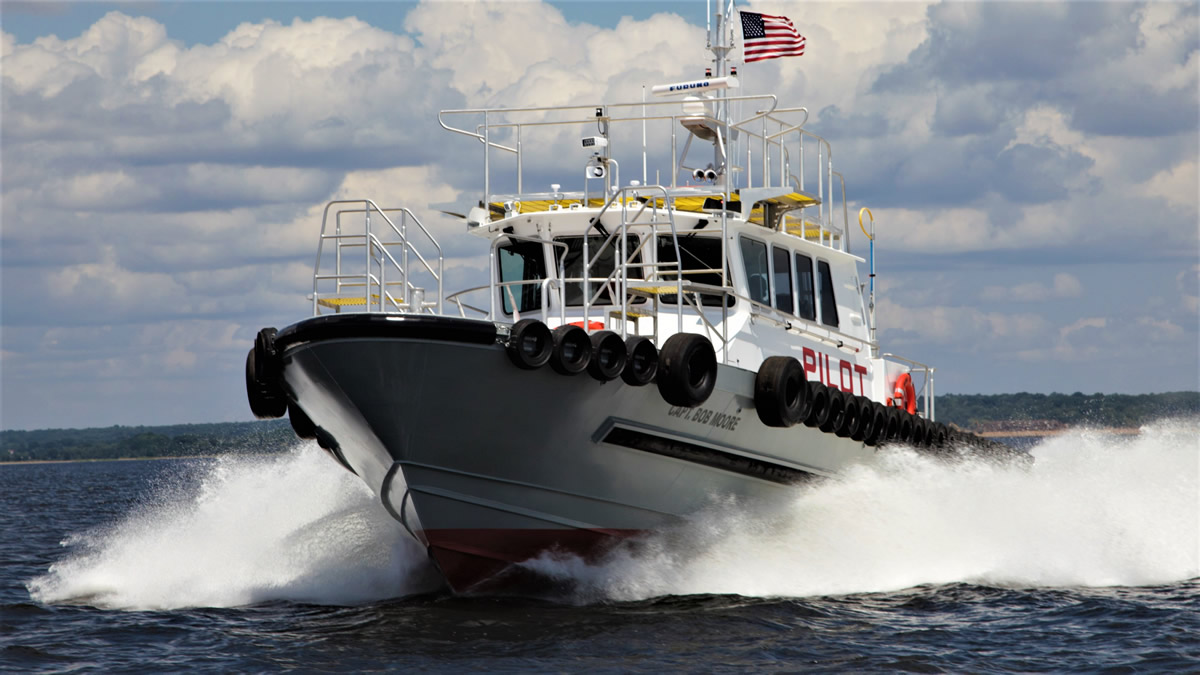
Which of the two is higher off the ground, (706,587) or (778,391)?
(778,391)

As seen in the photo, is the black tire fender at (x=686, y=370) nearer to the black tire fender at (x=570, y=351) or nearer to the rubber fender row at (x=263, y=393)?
the black tire fender at (x=570, y=351)

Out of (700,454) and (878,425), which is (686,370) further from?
(878,425)

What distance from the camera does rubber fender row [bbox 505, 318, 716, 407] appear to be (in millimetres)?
8930

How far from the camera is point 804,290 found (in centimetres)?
1243

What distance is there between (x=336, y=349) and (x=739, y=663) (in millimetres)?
3619

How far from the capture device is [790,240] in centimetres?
1216

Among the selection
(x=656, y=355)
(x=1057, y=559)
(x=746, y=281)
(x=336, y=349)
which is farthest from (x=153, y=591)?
(x=1057, y=559)

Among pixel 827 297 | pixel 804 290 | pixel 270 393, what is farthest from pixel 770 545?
pixel 270 393

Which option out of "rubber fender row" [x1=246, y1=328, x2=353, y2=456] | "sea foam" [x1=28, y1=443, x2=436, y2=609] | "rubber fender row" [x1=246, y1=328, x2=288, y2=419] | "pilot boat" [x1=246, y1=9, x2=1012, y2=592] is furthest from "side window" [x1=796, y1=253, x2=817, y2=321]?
"rubber fender row" [x1=246, y1=328, x2=288, y2=419]

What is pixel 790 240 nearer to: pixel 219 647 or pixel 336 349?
pixel 336 349

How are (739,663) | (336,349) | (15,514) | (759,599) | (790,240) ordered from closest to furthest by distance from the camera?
(739,663)
(336,349)
(759,599)
(790,240)
(15,514)

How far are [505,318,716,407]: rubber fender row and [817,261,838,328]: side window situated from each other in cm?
339

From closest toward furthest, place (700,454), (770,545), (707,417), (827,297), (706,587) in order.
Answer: (707,417) → (700,454) → (706,587) → (770,545) → (827,297)

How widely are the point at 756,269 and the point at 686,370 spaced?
2.55 metres
